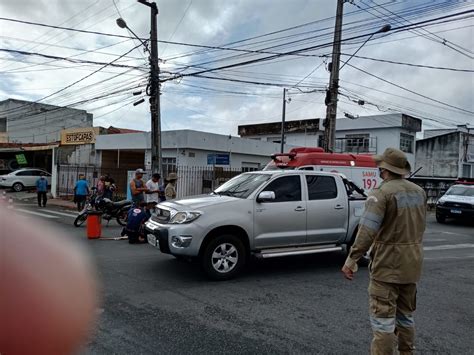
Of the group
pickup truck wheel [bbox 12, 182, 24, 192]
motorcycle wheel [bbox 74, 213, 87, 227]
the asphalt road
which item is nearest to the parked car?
the asphalt road

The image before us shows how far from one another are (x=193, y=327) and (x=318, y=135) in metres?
34.1

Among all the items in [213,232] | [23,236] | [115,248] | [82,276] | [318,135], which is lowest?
[115,248]

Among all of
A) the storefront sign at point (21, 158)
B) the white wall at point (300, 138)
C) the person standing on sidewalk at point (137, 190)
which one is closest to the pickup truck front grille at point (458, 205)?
the person standing on sidewalk at point (137, 190)

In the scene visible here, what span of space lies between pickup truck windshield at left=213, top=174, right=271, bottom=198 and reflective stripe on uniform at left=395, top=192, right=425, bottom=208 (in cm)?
356

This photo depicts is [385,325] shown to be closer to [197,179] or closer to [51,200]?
[197,179]

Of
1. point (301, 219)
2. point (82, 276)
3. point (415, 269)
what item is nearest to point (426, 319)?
point (415, 269)

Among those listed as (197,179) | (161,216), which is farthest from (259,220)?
(197,179)

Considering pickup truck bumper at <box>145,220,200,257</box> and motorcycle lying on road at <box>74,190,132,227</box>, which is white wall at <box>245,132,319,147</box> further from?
pickup truck bumper at <box>145,220,200,257</box>

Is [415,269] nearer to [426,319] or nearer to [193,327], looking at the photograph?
[426,319]

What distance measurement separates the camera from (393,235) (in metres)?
3.52

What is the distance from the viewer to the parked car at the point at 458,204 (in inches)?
630

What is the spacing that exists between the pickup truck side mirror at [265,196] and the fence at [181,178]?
12626mm

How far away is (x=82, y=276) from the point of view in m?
1.58

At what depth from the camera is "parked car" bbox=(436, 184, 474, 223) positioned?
52.5 ft
